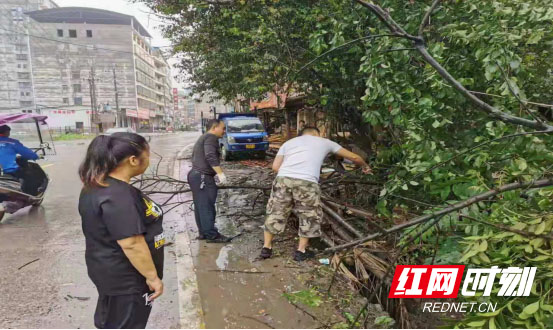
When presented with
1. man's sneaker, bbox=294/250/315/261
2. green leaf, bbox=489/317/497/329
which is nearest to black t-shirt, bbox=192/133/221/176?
man's sneaker, bbox=294/250/315/261

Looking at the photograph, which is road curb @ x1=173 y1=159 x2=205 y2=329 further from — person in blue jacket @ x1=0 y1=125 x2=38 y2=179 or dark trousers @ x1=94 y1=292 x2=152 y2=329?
person in blue jacket @ x1=0 y1=125 x2=38 y2=179

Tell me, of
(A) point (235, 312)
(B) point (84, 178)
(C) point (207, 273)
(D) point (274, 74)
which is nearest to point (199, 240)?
(C) point (207, 273)

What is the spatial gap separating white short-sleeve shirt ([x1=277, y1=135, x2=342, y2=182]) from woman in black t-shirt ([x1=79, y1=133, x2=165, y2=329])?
2.17 m

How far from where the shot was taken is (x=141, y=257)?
1.82 m

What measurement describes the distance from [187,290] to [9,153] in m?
4.72

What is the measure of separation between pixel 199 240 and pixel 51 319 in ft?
7.18

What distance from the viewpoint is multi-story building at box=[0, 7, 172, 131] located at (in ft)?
179

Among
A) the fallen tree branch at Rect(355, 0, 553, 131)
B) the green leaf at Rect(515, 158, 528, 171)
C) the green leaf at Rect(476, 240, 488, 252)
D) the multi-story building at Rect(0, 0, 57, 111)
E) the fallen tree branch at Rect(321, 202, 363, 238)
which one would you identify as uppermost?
the multi-story building at Rect(0, 0, 57, 111)

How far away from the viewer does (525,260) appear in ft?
7.15

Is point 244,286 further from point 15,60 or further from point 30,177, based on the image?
point 15,60

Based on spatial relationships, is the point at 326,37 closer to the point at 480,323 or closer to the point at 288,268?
the point at 288,268

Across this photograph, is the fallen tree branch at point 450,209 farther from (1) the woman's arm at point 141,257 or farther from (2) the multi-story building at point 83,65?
(2) the multi-story building at point 83,65

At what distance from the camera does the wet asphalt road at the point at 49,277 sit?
304 centimetres

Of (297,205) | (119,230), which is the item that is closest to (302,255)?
(297,205)
